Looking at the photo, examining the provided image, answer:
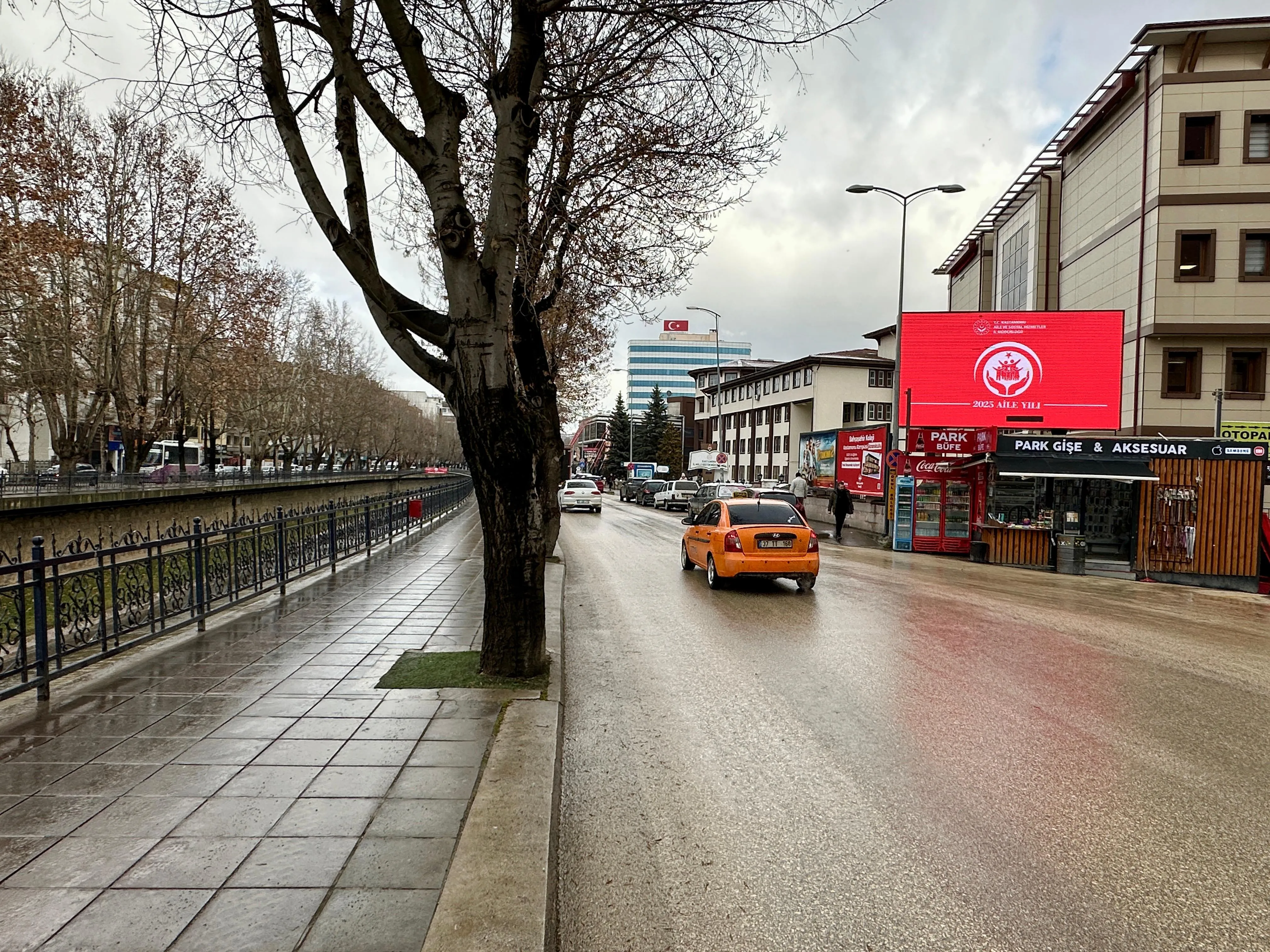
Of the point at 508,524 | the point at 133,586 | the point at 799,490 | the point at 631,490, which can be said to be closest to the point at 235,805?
the point at 508,524

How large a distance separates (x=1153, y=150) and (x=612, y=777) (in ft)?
99.8

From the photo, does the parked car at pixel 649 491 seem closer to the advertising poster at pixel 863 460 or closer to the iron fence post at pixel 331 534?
the advertising poster at pixel 863 460

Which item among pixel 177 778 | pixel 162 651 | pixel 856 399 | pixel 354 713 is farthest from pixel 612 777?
pixel 856 399

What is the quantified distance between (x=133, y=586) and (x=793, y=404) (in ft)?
192

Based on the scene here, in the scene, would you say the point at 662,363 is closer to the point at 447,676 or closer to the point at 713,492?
the point at 713,492

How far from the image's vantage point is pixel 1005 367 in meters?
25.5

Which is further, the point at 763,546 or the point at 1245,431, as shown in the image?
the point at 1245,431

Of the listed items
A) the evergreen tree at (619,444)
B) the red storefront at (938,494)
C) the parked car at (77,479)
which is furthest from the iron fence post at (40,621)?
the evergreen tree at (619,444)

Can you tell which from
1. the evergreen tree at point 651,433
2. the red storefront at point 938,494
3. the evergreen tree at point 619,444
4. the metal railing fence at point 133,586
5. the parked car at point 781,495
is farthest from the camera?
the evergreen tree at point 619,444

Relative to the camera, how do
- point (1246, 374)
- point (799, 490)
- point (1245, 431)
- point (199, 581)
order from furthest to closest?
1. point (799, 490)
2. point (1246, 374)
3. point (1245, 431)
4. point (199, 581)

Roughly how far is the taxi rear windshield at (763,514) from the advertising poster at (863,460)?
47.2 ft

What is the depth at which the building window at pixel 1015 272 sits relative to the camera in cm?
3647

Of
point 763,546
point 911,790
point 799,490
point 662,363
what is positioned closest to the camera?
point 911,790

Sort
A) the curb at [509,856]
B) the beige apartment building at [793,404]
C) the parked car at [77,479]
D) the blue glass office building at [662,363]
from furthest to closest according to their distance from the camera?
the blue glass office building at [662,363], the beige apartment building at [793,404], the parked car at [77,479], the curb at [509,856]
